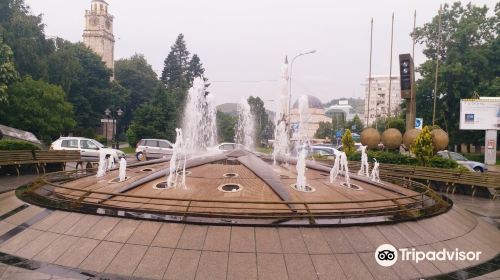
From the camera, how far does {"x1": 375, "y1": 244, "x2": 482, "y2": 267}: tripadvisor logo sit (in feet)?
19.9

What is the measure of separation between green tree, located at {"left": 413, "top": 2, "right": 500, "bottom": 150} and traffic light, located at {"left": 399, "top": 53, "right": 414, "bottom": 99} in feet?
41.3

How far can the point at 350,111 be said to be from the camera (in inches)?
5876

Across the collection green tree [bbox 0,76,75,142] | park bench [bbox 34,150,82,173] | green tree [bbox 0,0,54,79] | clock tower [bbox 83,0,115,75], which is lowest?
park bench [bbox 34,150,82,173]

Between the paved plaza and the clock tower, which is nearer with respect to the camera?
the paved plaza

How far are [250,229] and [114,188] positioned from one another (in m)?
3.56

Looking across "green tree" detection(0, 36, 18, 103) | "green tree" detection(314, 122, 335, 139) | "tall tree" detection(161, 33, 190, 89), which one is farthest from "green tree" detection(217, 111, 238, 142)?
"green tree" detection(314, 122, 335, 139)

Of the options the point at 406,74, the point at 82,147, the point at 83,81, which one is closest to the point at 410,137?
the point at 406,74

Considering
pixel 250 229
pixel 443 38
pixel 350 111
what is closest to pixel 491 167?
pixel 443 38

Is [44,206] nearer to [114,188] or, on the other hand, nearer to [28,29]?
[114,188]

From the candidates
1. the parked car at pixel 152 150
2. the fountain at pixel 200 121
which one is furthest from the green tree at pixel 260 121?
the parked car at pixel 152 150

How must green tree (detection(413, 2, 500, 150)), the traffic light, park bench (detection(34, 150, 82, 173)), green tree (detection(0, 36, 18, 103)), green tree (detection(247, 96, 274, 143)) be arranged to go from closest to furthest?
park bench (detection(34, 150, 82, 173)) → the traffic light → green tree (detection(0, 36, 18, 103)) → green tree (detection(413, 2, 500, 150)) → green tree (detection(247, 96, 274, 143))

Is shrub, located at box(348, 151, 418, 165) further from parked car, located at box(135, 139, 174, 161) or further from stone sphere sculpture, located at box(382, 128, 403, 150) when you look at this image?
parked car, located at box(135, 139, 174, 161)

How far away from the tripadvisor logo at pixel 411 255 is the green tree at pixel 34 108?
1172 inches

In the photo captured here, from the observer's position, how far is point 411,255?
629 cm
